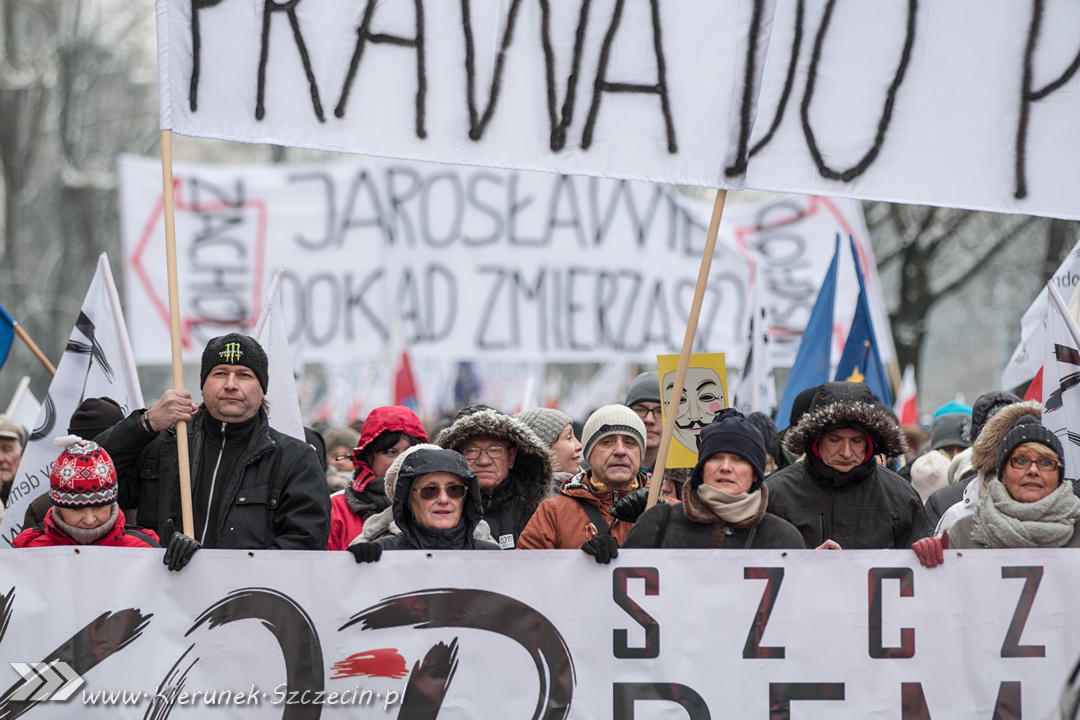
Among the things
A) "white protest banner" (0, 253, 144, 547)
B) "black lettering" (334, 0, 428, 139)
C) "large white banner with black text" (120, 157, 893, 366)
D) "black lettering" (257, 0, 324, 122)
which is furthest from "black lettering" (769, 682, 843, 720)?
"large white banner with black text" (120, 157, 893, 366)

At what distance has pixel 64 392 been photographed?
570cm

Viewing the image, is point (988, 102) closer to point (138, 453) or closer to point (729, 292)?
point (138, 453)

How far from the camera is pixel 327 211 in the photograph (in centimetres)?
1154

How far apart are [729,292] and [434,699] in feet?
25.1

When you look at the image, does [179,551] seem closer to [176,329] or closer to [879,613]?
[176,329]

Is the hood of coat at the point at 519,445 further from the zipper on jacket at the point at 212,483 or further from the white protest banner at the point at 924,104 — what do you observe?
the white protest banner at the point at 924,104

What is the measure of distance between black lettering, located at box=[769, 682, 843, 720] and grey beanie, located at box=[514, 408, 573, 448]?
6.02ft

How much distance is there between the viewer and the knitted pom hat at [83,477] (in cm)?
407

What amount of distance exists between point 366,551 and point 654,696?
99 centimetres

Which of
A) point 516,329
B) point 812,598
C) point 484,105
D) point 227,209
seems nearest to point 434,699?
point 812,598

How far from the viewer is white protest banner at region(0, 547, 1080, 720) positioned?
4000 mm

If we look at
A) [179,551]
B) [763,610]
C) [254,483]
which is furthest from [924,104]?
[179,551]

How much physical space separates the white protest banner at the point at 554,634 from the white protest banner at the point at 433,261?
6.69 meters

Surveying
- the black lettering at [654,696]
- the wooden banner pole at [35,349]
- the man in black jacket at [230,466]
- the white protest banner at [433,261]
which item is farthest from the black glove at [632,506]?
the white protest banner at [433,261]
